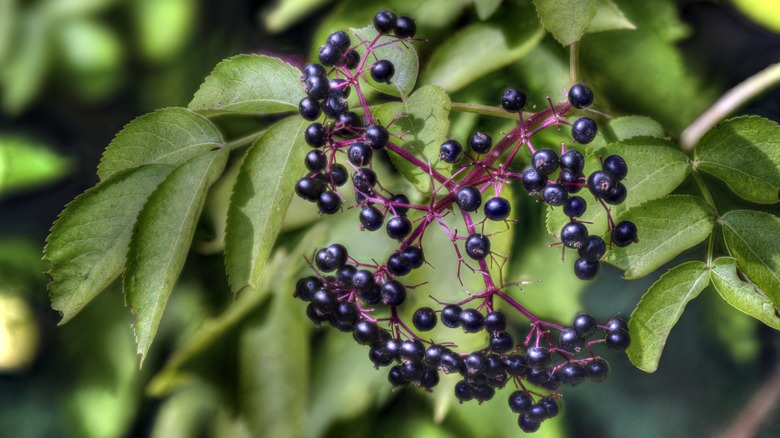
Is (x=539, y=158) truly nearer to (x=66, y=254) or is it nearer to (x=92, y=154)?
(x=66, y=254)

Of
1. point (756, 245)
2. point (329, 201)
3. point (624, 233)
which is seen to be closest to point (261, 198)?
point (329, 201)

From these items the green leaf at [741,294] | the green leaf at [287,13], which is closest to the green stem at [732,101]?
the green leaf at [741,294]

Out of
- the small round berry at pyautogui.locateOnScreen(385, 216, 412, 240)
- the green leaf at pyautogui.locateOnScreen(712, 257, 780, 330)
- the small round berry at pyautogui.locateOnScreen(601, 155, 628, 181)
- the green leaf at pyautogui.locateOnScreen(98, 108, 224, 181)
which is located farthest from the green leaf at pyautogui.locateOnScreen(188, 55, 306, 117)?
the green leaf at pyautogui.locateOnScreen(712, 257, 780, 330)

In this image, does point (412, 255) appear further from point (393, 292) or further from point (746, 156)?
point (746, 156)

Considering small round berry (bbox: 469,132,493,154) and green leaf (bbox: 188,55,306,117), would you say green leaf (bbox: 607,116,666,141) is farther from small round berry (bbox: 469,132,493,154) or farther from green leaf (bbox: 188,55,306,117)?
green leaf (bbox: 188,55,306,117)

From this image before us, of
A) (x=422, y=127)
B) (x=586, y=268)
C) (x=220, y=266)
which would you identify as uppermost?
(x=422, y=127)

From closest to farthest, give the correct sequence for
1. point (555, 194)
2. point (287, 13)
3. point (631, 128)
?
point (555, 194) < point (631, 128) < point (287, 13)

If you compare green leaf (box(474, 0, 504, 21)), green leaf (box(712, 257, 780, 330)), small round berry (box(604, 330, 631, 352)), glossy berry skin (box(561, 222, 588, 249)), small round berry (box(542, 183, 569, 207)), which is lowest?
small round berry (box(604, 330, 631, 352))
